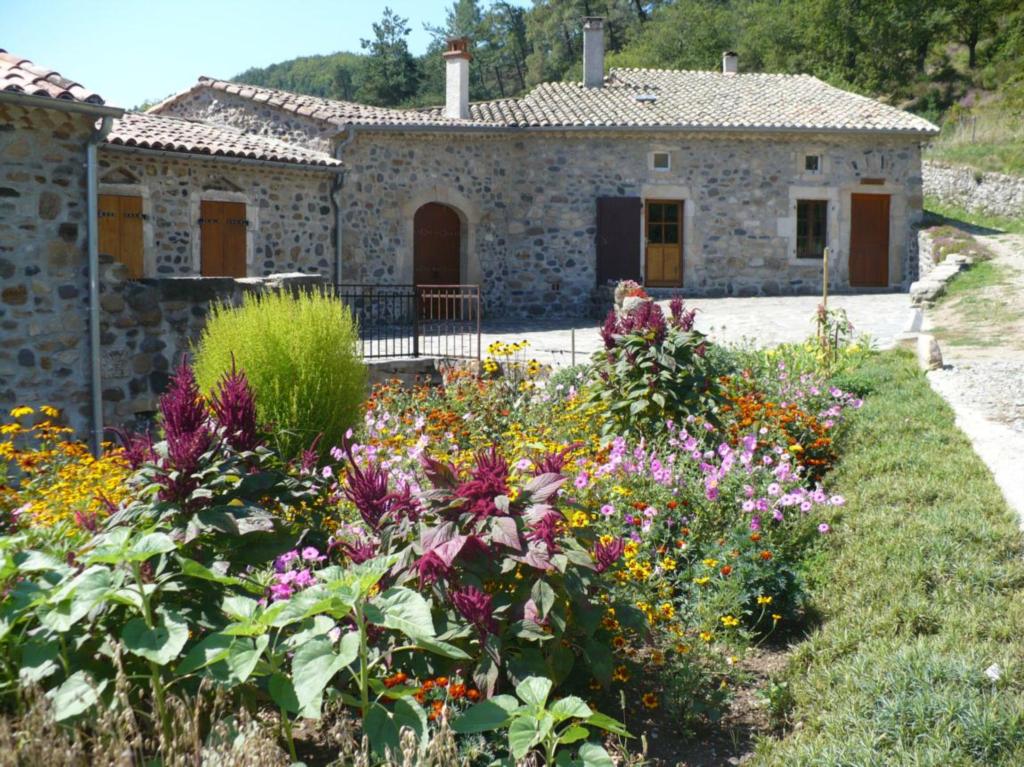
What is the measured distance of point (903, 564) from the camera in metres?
4.34

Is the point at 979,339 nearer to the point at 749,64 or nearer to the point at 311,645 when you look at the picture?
the point at 311,645

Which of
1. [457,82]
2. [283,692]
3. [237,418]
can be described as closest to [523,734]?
[283,692]

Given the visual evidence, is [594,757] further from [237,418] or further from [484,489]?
[237,418]

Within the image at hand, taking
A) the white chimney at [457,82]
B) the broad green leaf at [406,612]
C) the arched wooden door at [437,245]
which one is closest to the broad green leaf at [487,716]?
the broad green leaf at [406,612]

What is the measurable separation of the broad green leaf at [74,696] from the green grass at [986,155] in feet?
86.3

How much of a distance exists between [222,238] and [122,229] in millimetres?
1540

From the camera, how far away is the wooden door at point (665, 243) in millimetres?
19062

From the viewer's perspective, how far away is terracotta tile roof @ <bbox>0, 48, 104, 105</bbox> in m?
6.95

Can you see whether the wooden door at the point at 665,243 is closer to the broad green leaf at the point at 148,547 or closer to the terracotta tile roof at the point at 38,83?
the terracotta tile roof at the point at 38,83

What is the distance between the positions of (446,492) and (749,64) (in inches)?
1582

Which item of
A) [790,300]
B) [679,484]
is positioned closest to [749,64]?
[790,300]

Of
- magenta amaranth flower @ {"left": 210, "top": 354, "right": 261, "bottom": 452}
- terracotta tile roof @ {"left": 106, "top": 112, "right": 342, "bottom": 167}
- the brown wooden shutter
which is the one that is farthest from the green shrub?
the brown wooden shutter

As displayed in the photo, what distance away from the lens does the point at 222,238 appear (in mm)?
14133

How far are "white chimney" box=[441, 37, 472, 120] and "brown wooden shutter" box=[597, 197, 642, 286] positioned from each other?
308 centimetres
